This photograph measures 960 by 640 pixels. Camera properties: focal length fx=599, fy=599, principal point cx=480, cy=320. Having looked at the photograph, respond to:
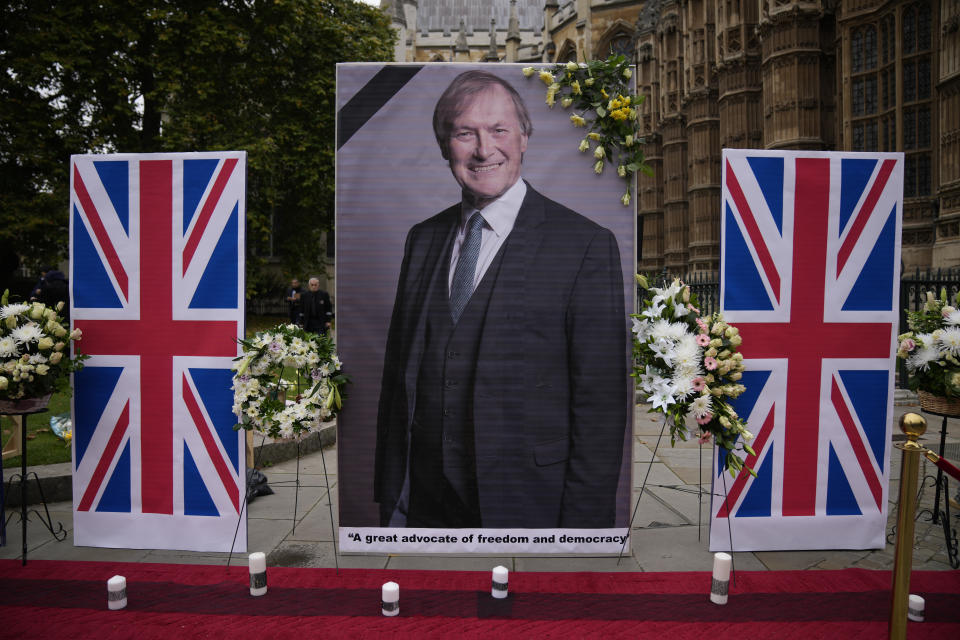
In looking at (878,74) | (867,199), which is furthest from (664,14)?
(867,199)

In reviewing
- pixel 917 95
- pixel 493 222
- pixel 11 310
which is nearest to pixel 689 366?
pixel 493 222

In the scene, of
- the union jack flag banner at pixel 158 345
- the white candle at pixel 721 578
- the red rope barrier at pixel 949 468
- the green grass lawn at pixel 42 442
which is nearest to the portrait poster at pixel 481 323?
the white candle at pixel 721 578

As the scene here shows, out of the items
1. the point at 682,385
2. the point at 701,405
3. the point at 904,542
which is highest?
the point at 682,385

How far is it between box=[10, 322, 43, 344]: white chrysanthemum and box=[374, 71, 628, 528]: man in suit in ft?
8.22

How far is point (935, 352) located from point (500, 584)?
365 centimetres

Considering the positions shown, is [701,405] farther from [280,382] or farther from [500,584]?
[280,382]

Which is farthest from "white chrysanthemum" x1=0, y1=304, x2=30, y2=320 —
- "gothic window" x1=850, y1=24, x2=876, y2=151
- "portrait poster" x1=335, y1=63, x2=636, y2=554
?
"gothic window" x1=850, y1=24, x2=876, y2=151

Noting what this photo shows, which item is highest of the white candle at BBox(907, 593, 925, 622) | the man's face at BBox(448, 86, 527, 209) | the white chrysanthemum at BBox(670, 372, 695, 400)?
the man's face at BBox(448, 86, 527, 209)

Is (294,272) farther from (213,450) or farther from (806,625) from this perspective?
(806,625)

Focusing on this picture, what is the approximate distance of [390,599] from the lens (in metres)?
3.57

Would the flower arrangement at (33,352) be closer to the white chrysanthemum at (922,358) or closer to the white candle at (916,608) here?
the white candle at (916,608)

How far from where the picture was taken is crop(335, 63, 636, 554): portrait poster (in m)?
4.38

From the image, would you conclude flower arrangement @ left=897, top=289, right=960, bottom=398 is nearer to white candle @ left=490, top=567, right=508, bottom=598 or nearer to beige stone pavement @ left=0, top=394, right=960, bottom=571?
beige stone pavement @ left=0, top=394, right=960, bottom=571

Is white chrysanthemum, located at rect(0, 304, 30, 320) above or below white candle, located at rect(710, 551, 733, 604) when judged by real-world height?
above
